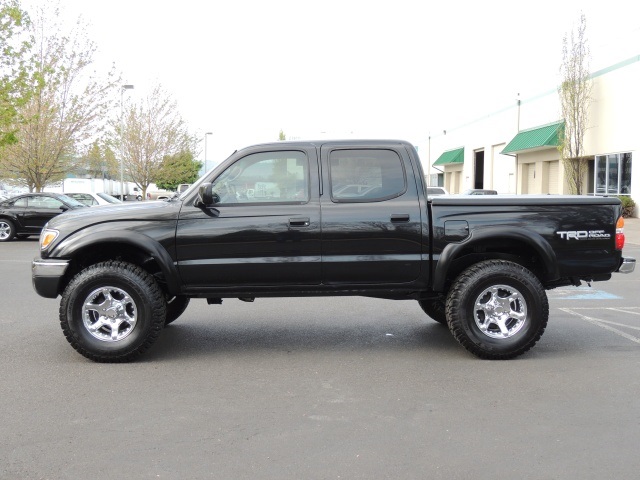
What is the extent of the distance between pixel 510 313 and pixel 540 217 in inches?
36.8

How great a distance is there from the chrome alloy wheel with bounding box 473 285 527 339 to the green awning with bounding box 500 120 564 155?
27.7 metres

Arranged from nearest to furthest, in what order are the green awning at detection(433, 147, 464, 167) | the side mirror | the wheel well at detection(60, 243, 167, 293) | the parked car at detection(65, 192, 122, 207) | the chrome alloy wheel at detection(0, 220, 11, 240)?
the side mirror → the wheel well at detection(60, 243, 167, 293) → the chrome alloy wheel at detection(0, 220, 11, 240) → the parked car at detection(65, 192, 122, 207) → the green awning at detection(433, 147, 464, 167)

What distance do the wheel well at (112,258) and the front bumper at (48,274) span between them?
0.28ft

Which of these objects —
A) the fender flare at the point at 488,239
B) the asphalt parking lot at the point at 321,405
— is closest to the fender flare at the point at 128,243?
the asphalt parking lot at the point at 321,405

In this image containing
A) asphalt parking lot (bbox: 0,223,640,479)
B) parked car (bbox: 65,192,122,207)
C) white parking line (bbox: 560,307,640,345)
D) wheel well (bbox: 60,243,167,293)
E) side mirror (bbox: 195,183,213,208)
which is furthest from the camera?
parked car (bbox: 65,192,122,207)

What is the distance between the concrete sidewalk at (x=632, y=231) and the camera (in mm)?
20844

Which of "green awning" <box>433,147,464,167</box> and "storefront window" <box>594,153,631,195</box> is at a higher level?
"green awning" <box>433,147,464,167</box>

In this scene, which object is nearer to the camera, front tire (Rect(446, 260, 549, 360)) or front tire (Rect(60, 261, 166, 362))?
front tire (Rect(60, 261, 166, 362))

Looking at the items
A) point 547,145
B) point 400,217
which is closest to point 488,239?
point 400,217

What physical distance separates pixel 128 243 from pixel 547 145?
3044 centimetres

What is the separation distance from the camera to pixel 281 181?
22.1 ft

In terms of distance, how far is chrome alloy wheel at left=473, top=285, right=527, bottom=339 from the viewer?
6617 mm

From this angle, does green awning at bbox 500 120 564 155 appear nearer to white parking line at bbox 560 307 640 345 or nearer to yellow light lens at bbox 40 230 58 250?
white parking line at bbox 560 307 640 345

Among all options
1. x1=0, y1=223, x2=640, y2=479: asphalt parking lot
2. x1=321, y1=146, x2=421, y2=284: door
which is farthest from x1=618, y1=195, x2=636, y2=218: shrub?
x1=321, y1=146, x2=421, y2=284: door
